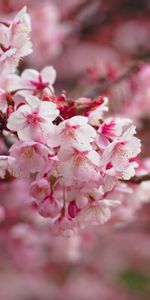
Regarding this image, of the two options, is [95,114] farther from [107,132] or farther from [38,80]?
[38,80]

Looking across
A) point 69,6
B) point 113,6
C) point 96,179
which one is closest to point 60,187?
point 96,179

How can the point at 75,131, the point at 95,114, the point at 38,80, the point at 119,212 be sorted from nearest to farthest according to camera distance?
1. the point at 75,131
2. the point at 95,114
3. the point at 38,80
4. the point at 119,212

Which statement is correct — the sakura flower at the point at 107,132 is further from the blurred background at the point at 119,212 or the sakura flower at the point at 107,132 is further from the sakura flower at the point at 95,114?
the blurred background at the point at 119,212

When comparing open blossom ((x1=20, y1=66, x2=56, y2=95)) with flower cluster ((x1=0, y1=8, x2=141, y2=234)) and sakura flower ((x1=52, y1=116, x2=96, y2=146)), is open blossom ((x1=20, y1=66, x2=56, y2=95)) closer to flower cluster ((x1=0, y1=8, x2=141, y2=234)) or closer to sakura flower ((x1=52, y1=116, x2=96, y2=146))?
flower cluster ((x1=0, y1=8, x2=141, y2=234))

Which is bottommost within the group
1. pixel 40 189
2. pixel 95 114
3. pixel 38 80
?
pixel 40 189

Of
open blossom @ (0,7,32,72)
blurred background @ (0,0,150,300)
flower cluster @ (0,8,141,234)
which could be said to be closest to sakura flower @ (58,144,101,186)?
flower cluster @ (0,8,141,234)

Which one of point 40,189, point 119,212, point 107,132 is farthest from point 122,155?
point 119,212

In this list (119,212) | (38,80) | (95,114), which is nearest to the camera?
(95,114)
